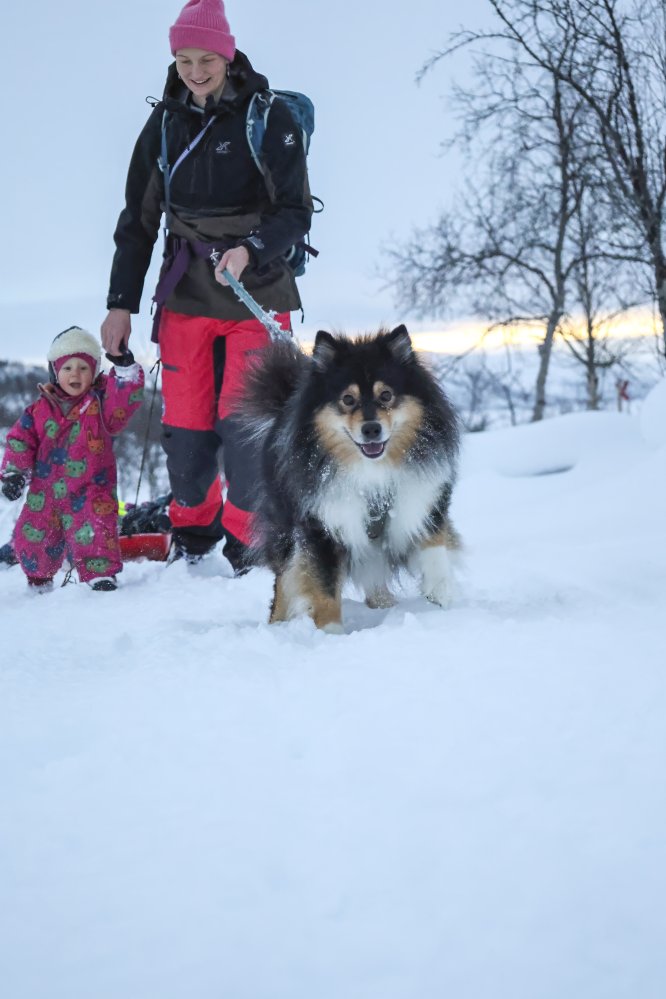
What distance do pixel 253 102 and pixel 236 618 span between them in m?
2.29

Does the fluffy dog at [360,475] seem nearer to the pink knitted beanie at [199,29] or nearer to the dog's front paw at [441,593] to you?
the dog's front paw at [441,593]

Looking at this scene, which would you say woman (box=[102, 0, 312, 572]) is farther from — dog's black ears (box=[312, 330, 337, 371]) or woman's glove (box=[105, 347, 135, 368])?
dog's black ears (box=[312, 330, 337, 371])

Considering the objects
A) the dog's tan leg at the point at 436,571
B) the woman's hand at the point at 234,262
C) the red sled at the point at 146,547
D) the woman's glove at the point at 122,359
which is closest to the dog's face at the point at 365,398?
the dog's tan leg at the point at 436,571

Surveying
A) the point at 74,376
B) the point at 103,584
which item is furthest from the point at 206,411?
the point at 103,584

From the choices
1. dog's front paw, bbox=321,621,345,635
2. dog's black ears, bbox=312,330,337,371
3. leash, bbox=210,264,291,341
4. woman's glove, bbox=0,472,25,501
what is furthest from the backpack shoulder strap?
dog's front paw, bbox=321,621,345,635

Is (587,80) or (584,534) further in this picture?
(587,80)

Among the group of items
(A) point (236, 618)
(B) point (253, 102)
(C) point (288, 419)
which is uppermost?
(B) point (253, 102)

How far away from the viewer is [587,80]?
25.6 feet

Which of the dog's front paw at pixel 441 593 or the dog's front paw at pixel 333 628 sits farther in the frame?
the dog's front paw at pixel 441 593

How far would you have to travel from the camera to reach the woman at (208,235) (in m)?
3.39

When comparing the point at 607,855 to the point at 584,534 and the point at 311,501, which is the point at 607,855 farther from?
the point at 584,534

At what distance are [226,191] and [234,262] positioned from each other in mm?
517

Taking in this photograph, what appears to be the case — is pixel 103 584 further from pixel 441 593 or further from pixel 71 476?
pixel 441 593

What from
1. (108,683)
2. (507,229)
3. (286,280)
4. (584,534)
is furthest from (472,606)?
(507,229)
